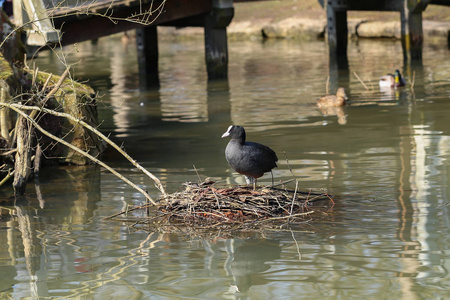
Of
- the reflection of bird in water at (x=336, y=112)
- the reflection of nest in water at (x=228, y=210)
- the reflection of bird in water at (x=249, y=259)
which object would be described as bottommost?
the reflection of bird in water at (x=249, y=259)

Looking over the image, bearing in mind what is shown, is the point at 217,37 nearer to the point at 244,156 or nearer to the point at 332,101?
the point at 332,101

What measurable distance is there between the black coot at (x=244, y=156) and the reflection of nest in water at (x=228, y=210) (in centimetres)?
23

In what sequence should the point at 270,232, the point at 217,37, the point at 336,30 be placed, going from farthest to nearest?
the point at 336,30, the point at 217,37, the point at 270,232

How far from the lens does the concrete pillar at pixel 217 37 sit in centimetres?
2209

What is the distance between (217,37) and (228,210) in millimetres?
14486

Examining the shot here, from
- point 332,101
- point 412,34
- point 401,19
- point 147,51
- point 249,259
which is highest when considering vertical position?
point 401,19

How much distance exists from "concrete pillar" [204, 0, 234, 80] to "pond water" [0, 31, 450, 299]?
8.09 ft

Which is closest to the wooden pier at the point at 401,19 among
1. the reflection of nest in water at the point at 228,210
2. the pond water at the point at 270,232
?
the pond water at the point at 270,232

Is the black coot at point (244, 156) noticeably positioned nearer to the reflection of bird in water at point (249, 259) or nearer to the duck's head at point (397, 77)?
the reflection of bird in water at point (249, 259)

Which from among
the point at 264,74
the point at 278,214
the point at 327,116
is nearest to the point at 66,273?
the point at 278,214

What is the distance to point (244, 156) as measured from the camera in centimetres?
907

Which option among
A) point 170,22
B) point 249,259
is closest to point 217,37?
point 170,22

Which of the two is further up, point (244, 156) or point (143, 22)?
point (143, 22)

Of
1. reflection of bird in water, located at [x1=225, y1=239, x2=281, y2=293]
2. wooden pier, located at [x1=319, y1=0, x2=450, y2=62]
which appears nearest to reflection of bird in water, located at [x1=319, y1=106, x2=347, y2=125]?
reflection of bird in water, located at [x1=225, y1=239, x2=281, y2=293]
